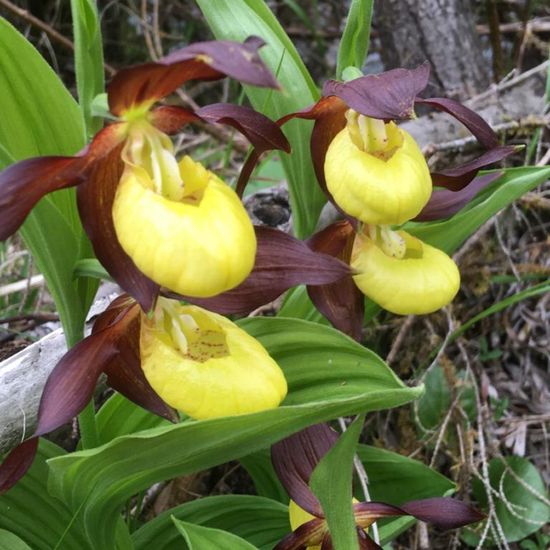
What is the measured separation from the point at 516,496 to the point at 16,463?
1135mm

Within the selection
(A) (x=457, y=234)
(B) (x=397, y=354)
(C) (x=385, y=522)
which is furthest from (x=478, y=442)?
(A) (x=457, y=234)

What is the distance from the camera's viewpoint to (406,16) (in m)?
2.35

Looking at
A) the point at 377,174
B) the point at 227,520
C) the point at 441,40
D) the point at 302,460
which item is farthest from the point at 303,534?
the point at 441,40

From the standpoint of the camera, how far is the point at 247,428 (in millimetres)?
902

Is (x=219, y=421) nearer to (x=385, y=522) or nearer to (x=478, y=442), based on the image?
(x=385, y=522)

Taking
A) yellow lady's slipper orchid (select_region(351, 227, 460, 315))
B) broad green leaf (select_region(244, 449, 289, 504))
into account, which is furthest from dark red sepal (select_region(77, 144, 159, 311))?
broad green leaf (select_region(244, 449, 289, 504))

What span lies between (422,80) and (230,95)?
225 centimetres

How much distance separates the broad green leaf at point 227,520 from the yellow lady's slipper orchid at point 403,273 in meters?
0.40

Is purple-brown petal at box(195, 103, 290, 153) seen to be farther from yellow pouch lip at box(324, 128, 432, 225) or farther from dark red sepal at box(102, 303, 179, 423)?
dark red sepal at box(102, 303, 179, 423)

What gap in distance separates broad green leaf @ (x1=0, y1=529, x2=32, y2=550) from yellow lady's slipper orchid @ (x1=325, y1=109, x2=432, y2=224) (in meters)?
0.64

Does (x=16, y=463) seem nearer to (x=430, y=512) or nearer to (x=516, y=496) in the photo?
(x=430, y=512)

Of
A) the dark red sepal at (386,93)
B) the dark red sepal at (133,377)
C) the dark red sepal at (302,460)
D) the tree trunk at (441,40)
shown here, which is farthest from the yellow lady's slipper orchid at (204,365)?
the tree trunk at (441,40)

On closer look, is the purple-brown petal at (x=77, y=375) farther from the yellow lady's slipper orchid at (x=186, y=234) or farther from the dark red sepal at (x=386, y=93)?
the dark red sepal at (x=386, y=93)

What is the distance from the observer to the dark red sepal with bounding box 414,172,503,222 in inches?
54.3
